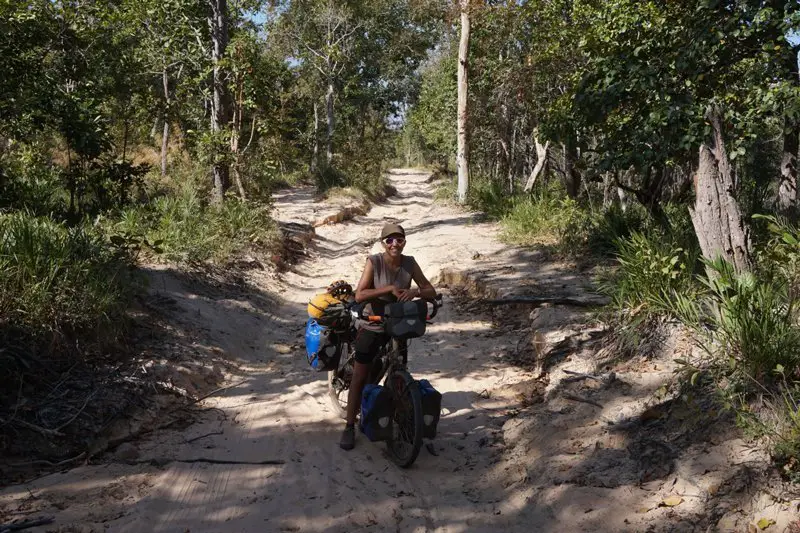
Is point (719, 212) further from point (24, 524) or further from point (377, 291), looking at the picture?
point (24, 524)

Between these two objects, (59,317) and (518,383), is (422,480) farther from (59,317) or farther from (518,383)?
(59,317)

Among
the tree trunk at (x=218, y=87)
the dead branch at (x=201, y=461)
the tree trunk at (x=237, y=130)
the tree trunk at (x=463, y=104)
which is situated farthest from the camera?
the tree trunk at (x=463, y=104)

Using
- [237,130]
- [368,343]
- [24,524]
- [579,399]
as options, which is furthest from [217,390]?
[237,130]

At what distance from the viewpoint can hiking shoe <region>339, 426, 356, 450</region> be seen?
180 inches

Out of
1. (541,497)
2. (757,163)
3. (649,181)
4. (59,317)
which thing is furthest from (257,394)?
(757,163)

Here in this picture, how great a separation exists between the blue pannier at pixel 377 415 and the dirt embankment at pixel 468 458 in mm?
237

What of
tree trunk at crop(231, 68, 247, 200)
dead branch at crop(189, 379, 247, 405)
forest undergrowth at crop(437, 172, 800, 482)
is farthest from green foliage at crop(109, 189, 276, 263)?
forest undergrowth at crop(437, 172, 800, 482)

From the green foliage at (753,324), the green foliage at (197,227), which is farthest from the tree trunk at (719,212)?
the green foliage at (197,227)

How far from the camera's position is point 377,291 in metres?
4.32

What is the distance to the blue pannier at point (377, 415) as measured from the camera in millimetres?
4383

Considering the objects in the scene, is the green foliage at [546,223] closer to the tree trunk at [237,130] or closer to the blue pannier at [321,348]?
the tree trunk at [237,130]

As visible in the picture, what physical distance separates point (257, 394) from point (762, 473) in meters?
4.10

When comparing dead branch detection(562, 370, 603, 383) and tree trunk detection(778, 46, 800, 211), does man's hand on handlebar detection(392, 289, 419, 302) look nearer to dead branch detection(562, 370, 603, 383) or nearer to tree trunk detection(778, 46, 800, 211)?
dead branch detection(562, 370, 603, 383)

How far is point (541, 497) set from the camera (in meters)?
3.83
